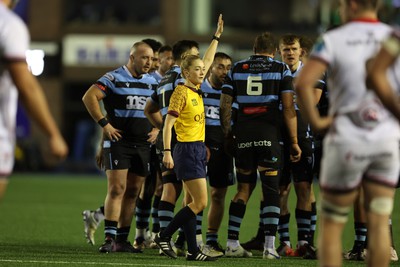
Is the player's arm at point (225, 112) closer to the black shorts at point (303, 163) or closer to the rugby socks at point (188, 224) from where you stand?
the black shorts at point (303, 163)

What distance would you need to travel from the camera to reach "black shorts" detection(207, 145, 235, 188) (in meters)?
10.9

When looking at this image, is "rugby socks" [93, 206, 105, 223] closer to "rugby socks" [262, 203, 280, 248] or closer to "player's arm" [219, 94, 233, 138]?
"player's arm" [219, 94, 233, 138]

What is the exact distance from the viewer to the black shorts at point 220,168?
1089 cm

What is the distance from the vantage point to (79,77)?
39469mm

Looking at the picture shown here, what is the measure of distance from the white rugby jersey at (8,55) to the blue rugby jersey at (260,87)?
4515 millimetres

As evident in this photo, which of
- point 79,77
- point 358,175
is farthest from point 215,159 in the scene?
point 79,77

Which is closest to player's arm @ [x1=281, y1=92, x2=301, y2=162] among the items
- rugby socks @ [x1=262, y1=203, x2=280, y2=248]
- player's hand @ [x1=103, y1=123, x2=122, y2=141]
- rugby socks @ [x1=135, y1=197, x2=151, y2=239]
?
rugby socks @ [x1=262, y1=203, x2=280, y2=248]

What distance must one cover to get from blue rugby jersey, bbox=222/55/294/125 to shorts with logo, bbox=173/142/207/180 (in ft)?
2.72

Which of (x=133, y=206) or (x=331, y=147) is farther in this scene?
(x=133, y=206)

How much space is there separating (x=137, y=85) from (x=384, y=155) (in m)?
5.01

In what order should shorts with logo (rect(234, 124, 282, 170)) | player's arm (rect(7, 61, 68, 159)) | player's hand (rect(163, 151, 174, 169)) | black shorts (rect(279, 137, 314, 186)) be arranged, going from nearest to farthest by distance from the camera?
player's arm (rect(7, 61, 68, 159)) < player's hand (rect(163, 151, 174, 169)) < shorts with logo (rect(234, 124, 282, 170)) < black shorts (rect(279, 137, 314, 186))

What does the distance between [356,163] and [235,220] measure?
14.8 ft

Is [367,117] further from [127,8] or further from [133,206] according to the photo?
[127,8]

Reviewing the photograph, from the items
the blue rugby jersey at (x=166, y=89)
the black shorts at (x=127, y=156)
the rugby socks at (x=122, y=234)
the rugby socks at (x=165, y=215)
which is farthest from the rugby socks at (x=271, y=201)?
the rugby socks at (x=122, y=234)
